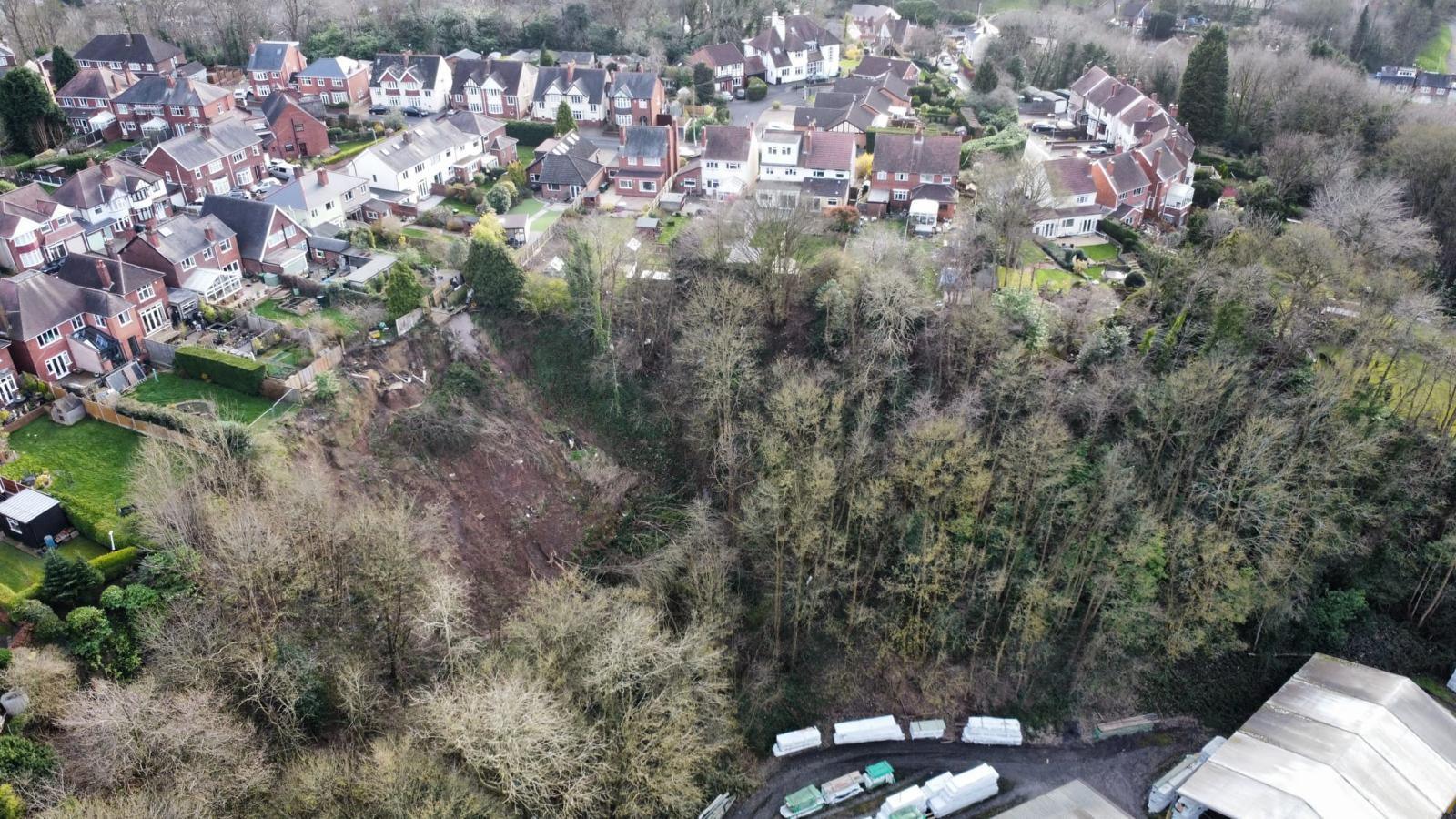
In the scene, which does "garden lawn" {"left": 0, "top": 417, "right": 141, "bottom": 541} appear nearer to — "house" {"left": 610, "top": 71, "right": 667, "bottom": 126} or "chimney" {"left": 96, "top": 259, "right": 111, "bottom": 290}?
"chimney" {"left": 96, "top": 259, "right": 111, "bottom": 290}

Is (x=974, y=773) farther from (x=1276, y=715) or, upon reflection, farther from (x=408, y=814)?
(x=408, y=814)

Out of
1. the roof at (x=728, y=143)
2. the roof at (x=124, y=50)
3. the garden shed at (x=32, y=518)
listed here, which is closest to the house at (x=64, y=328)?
the garden shed at (x=32, y=518)

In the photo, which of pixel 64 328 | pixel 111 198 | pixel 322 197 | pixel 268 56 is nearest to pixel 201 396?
pixel 64 328

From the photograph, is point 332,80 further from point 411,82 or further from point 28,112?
point 28,112

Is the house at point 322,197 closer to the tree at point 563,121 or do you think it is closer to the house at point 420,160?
the house at point 420,160

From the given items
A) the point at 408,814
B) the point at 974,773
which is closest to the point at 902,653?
the point at 974,773

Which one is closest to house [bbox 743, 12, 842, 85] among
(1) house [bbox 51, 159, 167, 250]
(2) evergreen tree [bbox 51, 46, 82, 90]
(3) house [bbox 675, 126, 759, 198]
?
(3) house [bbox 675, 126, 759, 198]
